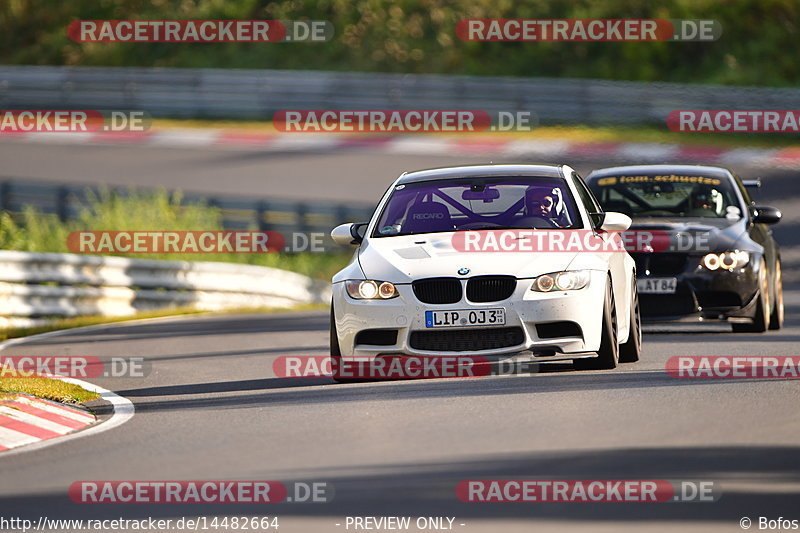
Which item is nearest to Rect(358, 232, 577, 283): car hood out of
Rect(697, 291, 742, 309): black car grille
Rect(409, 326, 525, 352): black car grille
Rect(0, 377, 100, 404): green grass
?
Rect(409, 326, 525, 352): black car grille

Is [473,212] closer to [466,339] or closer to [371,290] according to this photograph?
[371,290]

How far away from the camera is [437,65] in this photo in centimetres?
4519

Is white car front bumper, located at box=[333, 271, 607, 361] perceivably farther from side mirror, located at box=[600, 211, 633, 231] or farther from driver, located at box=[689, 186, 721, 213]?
driver, located at box=[689, 186, 721, 213]

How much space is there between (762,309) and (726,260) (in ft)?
2.06

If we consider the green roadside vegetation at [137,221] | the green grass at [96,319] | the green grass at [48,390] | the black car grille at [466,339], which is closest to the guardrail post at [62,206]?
the green roadside vegetation at [137,221]

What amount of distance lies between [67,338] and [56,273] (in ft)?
9.47

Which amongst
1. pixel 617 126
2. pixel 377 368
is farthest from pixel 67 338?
pixel 617 126

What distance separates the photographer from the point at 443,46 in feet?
150

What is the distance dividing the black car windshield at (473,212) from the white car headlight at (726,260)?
9.49 ft

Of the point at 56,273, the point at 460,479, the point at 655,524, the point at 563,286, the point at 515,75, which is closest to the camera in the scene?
the point at 655,524

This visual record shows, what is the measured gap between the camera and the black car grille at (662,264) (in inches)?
580

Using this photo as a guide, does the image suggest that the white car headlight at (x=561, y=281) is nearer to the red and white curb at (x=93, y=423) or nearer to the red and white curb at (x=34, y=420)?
the red and white curb at (x=93, y=423)

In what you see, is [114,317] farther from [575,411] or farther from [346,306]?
[575,411]

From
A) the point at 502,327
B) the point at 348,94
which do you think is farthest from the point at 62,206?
the point at 502,327
